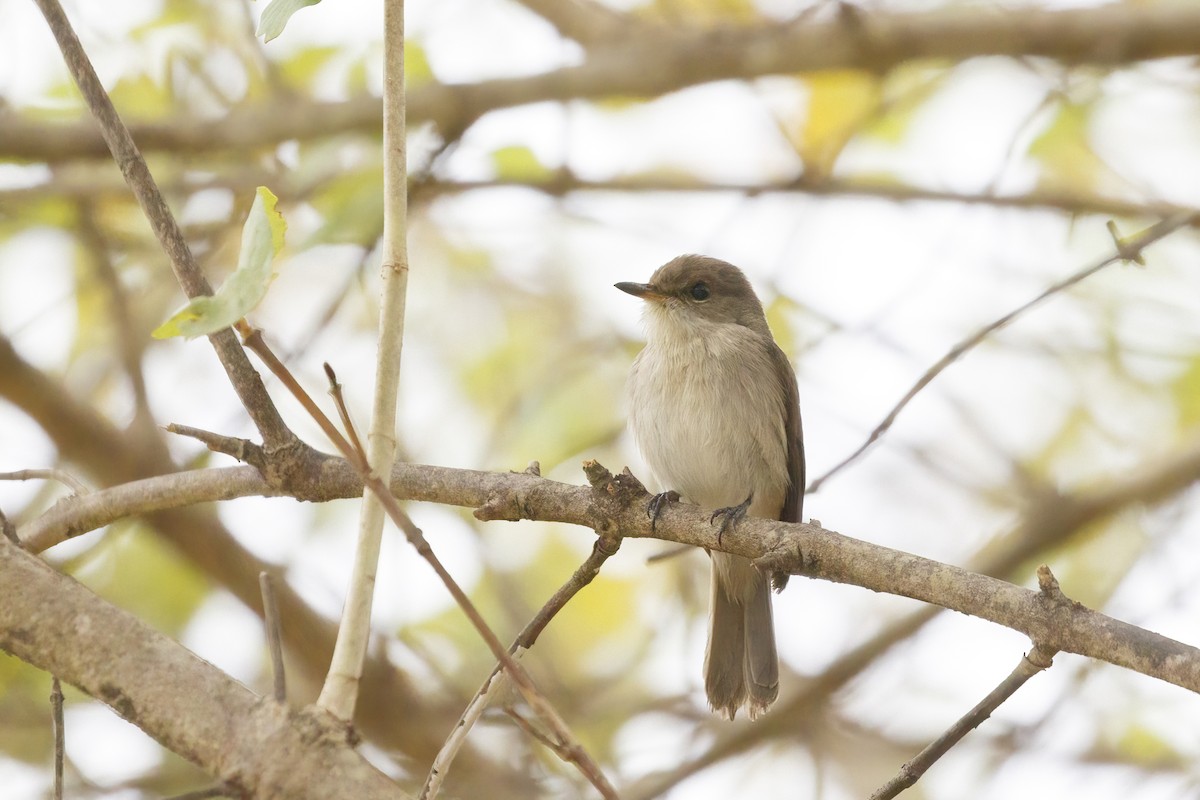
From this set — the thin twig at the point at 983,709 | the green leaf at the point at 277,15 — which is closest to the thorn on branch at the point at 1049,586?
the thin twig at the point at 983,709

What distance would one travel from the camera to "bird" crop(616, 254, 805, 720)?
4.60 meters

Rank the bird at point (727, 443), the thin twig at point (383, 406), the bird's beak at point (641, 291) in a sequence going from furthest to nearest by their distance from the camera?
the bird's beak at point (641, 291) → the bird at point (727, 443) → the thin twig at point (383, 406)

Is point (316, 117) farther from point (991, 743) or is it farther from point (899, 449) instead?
point (991, 743)

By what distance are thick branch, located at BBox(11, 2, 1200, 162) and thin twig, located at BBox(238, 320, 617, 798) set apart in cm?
316

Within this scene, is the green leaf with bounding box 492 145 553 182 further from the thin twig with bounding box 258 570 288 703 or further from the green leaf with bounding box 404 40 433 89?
the thin twig with bounding box 258 570 288 703

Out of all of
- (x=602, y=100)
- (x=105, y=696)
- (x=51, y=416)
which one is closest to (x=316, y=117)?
(x=602, y=100)

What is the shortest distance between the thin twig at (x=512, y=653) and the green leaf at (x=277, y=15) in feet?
3.81

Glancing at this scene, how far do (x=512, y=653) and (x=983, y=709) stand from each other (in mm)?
918

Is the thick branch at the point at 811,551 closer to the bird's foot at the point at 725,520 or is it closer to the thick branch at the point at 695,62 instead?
the bird's foot at the point at 725,520

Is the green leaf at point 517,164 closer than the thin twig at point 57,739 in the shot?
No

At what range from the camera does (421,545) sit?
6.18ft

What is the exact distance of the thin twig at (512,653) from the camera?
7.15ft

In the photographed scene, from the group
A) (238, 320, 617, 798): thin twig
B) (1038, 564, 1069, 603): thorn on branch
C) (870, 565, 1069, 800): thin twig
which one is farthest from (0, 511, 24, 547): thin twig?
(1038, 564, 1069, 603): thorn on branch

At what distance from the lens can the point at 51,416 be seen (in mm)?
4555
